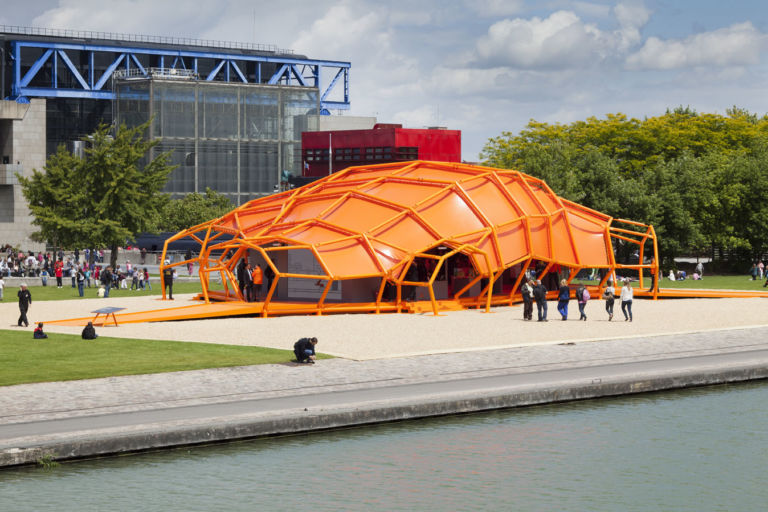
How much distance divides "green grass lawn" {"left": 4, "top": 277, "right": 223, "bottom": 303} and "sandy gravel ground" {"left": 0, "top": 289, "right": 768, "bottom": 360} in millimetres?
7463

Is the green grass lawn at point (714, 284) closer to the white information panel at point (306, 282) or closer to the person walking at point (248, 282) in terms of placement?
the white information panel at point (306, 282)

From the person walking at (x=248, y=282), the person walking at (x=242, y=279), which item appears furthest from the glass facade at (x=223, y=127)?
the person walking at (x=248, y=282)

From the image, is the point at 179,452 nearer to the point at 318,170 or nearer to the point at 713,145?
the point at 713,145

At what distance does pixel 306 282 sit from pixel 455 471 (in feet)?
86.4

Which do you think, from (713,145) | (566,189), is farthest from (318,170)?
(566,189)

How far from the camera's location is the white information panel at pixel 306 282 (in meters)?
39.9

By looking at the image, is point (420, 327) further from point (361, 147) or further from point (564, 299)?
point (361, 147)

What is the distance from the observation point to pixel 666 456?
16000 mm

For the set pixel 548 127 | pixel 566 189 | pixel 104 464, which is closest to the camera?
pixel 104 464

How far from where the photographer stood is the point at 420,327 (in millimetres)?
31469

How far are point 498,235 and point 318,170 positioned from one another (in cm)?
8045

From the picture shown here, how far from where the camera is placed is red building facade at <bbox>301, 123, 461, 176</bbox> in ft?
386

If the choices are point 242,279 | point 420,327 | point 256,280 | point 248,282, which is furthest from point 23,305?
point 420,327

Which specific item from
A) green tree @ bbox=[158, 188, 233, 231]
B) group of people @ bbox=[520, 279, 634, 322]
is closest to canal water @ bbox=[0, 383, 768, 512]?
group of people @ bbox=[520, 279, 634, 322]
